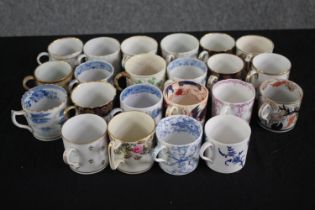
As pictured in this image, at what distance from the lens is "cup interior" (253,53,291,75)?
917mm

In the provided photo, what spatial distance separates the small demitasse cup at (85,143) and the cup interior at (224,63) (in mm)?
→ 292

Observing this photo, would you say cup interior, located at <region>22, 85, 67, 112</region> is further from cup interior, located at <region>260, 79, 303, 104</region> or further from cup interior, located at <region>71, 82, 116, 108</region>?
cup interior, located at <region>260, 79, 303, 104</region>

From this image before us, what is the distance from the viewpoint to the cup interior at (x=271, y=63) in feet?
3.01

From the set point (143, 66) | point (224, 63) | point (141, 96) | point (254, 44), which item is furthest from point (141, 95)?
point (254, 44)

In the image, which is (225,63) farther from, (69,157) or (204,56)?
(69,157)

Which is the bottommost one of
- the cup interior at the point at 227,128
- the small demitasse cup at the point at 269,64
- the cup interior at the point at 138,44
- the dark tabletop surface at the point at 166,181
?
the dark tabletop surface at the point at 166,181

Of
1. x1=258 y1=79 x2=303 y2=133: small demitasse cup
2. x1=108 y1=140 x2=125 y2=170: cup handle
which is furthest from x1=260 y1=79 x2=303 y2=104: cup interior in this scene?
x1=108 y1=140 x2=125 y2=170: cup handle

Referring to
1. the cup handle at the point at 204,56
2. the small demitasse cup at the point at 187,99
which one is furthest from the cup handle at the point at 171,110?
the cup handle at the point at 204,56

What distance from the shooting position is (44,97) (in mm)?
864

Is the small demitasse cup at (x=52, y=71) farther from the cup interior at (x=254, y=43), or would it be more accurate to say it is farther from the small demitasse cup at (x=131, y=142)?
the cup interior at (x=254, y=43)

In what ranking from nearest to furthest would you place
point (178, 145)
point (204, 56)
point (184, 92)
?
point (178, 145) < point (184, 92) < point (204, 56)

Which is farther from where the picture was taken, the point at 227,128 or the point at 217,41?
the point at 217,41

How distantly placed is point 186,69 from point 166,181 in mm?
286

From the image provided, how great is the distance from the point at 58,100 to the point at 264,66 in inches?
17.2
